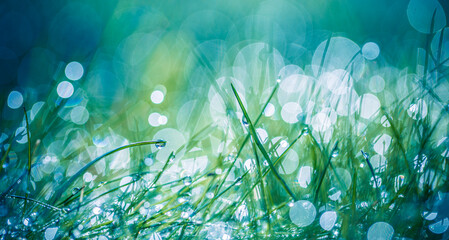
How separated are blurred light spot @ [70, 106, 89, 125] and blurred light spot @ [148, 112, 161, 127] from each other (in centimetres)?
27

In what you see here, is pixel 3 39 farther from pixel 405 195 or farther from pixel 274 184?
pixel 405 195

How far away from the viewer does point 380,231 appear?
62 cm

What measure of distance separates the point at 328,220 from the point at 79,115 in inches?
44.0

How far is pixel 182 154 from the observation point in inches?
43.8

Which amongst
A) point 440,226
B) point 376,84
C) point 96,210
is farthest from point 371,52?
point 96,210

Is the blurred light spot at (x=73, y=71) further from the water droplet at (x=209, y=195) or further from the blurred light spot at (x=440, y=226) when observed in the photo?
the blurred light spot at (x=440, y=226)

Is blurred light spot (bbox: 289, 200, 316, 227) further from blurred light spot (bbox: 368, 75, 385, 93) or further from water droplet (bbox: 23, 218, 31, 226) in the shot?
blurred light spot (bbox: 368, 75, 385, 93)

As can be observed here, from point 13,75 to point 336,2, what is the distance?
3.31 metres

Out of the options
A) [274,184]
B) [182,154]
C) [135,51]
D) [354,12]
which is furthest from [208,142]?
[354,12]

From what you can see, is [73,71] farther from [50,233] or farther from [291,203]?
[291,203]

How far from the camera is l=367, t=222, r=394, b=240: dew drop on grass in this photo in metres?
0.61

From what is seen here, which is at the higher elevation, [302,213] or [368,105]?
[368,105]

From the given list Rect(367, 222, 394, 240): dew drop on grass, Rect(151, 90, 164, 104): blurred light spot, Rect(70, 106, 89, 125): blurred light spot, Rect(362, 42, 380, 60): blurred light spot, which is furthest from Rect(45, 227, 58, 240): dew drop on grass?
Rect(362, 42, 380, 60): blurred light spot

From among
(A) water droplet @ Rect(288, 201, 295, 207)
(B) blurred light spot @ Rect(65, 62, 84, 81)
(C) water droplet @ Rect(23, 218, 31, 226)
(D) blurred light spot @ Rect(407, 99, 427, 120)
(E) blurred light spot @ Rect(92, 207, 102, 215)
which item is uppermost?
(B) blurred light spot @ Rect(65, 62, 84, 81)
